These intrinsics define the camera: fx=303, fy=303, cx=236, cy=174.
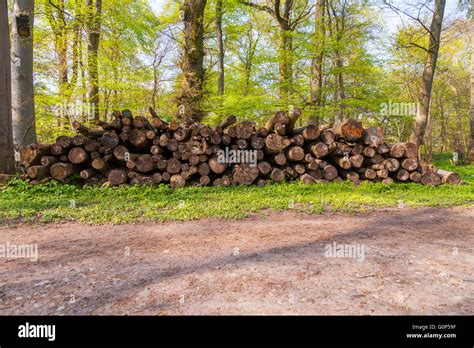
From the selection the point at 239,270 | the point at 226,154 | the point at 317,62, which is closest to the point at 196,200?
the point at 226,154

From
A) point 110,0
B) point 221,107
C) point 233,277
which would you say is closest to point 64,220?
point 233,277

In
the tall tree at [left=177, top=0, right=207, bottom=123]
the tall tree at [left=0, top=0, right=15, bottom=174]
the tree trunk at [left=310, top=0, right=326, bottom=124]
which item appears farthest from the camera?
the tree trunk at [left=310, top=0, right=326, bottom=124]

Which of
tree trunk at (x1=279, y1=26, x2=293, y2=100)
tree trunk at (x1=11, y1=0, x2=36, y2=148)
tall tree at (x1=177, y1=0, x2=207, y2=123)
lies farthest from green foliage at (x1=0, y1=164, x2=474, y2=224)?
tree trunk at (x1=279, y1=26, x2=293, y2=100)

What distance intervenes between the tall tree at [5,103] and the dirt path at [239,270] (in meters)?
3.71


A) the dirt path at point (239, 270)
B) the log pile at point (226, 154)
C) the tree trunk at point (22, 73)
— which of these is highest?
Answer: the tree trunk at point (22, 73)

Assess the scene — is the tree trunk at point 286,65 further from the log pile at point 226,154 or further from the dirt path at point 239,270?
the dirt path at point 239,270

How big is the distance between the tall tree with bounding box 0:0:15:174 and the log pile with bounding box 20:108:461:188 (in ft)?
2.63

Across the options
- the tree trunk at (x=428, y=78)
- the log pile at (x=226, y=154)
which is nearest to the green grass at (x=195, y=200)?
the log pile at (x=226, y=154)

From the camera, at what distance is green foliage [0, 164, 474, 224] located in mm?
5586

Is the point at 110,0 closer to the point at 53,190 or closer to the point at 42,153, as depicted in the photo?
the point at 42,153

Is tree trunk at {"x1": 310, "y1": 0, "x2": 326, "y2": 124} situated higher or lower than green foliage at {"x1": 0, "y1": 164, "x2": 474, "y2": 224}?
higher

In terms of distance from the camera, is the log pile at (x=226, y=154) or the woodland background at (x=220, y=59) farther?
the woodland background at (x=220, y=59)

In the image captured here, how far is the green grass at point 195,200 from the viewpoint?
5586mm

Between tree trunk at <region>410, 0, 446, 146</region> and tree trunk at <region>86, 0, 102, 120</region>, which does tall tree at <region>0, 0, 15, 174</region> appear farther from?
tree trunk at <region>410, 0, 446, 146</region>
